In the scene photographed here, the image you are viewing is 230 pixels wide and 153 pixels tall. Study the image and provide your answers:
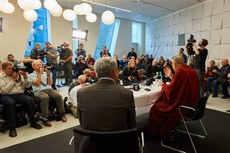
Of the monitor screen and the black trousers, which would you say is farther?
the monitor screen

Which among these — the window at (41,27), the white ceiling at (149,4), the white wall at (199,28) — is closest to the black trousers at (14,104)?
the white ceiling at (149,4)

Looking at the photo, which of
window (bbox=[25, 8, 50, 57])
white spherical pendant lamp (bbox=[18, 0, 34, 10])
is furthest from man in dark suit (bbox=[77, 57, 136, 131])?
window (bbox=[25, 8, 50, 57])

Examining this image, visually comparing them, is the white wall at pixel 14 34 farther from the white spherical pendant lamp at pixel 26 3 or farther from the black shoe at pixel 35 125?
the black shoe at pixel 35 125

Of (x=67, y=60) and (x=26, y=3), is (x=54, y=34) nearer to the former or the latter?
(x=67, y=60)

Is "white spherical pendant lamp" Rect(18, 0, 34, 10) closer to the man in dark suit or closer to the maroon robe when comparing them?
the man in dark suit

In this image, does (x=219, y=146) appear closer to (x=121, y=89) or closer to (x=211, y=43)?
(x=121, y=89)

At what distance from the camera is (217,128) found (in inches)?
122

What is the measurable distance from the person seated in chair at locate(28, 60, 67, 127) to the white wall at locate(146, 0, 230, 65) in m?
5.58

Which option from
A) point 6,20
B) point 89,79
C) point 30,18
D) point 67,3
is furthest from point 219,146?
point 67,3

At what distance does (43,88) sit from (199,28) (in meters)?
6.36

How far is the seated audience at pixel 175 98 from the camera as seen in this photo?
2369 millimetres

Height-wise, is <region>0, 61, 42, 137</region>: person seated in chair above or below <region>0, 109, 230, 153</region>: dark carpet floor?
above

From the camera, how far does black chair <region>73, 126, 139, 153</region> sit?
106 centimetres

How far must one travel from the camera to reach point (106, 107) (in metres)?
1.24
